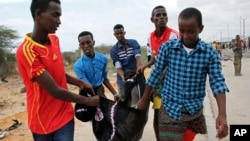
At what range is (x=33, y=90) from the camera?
9.62 ft

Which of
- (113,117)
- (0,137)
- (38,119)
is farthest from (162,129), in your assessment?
(0,137)

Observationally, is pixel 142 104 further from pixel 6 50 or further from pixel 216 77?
pixel 6 50

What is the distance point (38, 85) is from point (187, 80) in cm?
131

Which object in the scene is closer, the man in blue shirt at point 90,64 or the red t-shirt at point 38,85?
the red t-shirt at point 38,85

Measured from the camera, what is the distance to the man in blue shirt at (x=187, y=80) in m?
3.04

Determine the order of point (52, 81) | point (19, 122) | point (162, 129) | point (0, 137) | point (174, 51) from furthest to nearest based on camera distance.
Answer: point (19, 122) → point (0, 137) → point (162, 129) → point (174, 51) → point (52, 81)

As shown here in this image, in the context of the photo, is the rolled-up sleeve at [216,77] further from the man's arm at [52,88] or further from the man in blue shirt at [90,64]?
the man in blue shirt at [90,64]

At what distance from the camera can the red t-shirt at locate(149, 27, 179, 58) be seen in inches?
180

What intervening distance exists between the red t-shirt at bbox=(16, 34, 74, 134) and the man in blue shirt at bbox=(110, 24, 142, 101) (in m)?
2.90

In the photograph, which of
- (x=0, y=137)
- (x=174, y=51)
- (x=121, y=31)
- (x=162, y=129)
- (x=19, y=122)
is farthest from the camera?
(x=19, y=122)

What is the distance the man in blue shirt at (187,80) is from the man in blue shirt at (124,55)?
2.54m

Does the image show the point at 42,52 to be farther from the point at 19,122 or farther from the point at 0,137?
the point at 19,122

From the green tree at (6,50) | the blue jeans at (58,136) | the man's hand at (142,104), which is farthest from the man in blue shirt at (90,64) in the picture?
the green tree at (6,50)

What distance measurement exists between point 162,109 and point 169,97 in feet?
0.70
